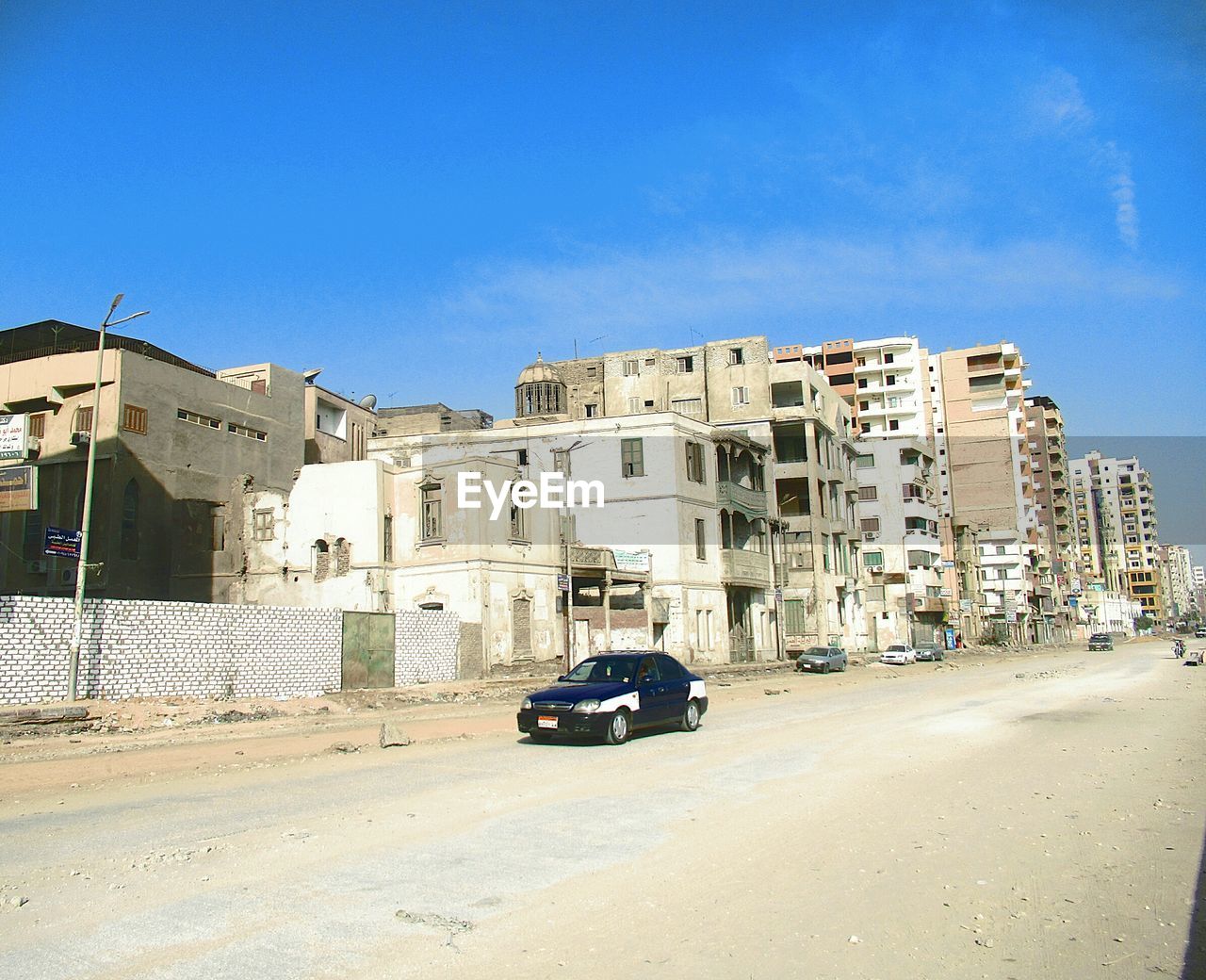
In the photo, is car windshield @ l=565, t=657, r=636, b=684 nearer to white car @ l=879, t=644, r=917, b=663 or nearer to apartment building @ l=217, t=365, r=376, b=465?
apartment building @ l=217, t=365, r=376, b=465

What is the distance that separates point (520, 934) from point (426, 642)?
28220 mm

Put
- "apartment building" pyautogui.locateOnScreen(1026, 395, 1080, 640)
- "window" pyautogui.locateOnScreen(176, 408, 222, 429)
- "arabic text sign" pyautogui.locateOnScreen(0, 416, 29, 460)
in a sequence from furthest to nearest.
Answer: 1. "apartment building" pyautogui.locateOnScreen(1026, 395, 1080, 640)
2. "window" pyautogui.locateOnScreen(176, 408, 222, 429)
3. "arabic text sign" pyautogui.locateOnScreen(0, 416, 29, 460)

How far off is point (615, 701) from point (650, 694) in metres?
1.11

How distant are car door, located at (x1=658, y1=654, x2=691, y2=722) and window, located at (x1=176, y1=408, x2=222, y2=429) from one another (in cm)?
3199

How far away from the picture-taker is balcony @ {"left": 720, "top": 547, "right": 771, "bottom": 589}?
52125 mm

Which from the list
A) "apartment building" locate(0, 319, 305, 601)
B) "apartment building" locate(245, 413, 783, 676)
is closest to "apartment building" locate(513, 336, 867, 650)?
"apartment building" locate(245, 413, 783, 676)

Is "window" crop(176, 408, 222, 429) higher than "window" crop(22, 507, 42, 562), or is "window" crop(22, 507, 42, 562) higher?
"window" crop(176, 408, 222, 429)

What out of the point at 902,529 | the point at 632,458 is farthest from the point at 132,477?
the point at 902,529

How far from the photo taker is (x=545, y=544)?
140 ft

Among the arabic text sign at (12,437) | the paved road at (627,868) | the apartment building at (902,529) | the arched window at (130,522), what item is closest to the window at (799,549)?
the apartment building at (902,529)

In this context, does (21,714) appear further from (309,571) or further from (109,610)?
(309,571)

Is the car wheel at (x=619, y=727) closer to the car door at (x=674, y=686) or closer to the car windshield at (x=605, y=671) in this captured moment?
the car windshield at (x=605, y=671)

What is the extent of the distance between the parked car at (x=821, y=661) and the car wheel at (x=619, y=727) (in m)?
34.8

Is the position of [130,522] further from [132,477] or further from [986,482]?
[986,482]
